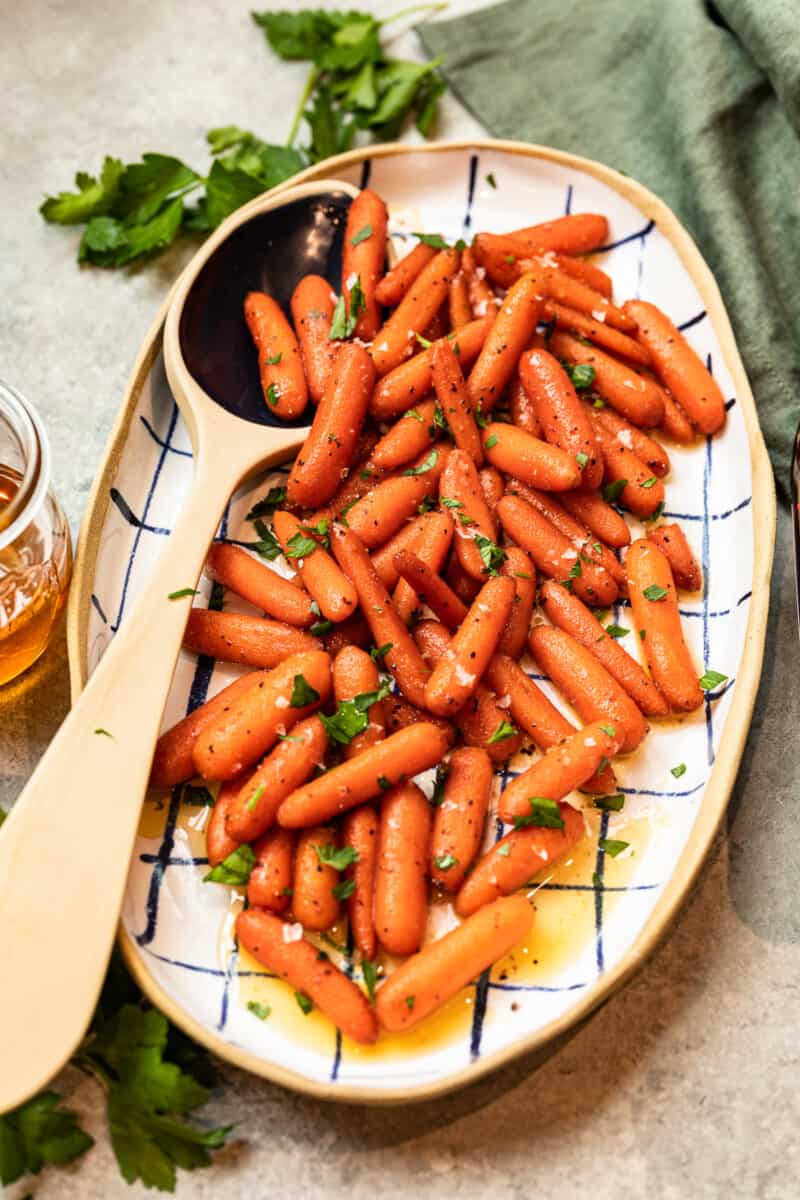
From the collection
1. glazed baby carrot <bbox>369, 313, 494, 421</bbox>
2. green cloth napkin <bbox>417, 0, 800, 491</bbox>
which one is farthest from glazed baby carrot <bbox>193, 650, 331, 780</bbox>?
green cloth napkin <bbox>417, 0, 800, 491</bbox>

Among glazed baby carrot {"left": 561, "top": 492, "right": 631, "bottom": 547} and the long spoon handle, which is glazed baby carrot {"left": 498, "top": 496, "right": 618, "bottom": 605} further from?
the long spoon handle

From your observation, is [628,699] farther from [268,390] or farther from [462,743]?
[268,390]

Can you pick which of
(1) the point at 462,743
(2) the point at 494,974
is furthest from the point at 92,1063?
(1) the point at 462,743

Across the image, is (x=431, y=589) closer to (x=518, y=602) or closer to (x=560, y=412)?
(x=518, y=602)

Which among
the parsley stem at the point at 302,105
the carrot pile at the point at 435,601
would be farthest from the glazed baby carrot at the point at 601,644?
the parsley stem at the point at 302,105

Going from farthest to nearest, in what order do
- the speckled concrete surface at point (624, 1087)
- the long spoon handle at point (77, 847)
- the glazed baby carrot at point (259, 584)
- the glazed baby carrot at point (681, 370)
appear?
the glazed baby carrot at point (681, 370), the glazed baby carrot at point (259, 584), the speckled concrete surface at point (624, 1087), the long spoon handle at point (77, 847)

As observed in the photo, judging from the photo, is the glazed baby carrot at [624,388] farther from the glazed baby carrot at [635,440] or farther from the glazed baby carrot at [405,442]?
the glazed baby carrot at [405,442]
